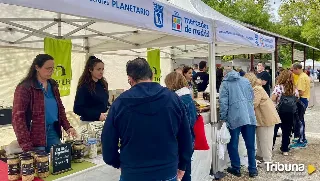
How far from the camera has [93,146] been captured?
256cm

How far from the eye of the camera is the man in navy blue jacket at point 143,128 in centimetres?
170

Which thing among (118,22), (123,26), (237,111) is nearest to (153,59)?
(123,26)

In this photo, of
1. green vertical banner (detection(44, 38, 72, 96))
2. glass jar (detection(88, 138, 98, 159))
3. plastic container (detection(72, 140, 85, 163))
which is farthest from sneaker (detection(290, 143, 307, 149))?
plastic container (detection(72, 140, 85, 163))

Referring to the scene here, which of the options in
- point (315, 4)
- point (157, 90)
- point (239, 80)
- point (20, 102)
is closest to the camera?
point (157, 90)

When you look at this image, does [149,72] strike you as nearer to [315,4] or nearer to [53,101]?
[53,101]

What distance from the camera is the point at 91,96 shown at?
287 cm

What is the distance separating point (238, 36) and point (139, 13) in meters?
2.47

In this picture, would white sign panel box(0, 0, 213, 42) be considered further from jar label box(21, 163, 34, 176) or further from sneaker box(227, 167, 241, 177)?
sneaker box(227, 167, 241, 177)

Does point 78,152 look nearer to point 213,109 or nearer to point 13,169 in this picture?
point 13,169

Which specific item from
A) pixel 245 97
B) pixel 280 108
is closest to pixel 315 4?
pixel 280 108

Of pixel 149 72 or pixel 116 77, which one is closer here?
pixel 149 72

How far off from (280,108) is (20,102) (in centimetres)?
446

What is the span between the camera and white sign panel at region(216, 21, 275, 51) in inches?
165

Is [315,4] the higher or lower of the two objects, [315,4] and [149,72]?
the higher
